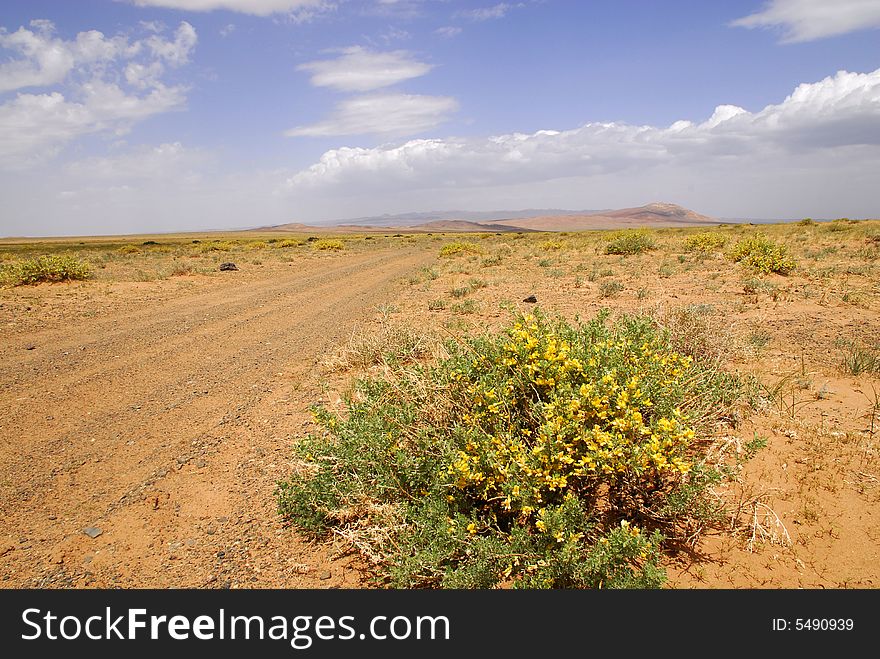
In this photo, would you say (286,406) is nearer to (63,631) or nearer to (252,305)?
(63,631)

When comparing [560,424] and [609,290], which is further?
[609,290]

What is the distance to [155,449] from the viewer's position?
466cm

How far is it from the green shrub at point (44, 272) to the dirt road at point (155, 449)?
6.17 meters

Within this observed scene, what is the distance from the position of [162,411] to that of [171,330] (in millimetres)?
4479

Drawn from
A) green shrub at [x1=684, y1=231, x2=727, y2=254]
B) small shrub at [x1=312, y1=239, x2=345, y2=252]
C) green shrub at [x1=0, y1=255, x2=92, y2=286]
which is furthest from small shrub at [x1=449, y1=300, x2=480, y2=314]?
small shrub at [x1=312, y1=239, x2=345, y2=252]

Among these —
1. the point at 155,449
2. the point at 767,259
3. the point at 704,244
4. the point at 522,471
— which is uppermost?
the point at 704,244

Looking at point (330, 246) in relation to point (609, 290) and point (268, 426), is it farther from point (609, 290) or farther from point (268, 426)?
point (268, 426)

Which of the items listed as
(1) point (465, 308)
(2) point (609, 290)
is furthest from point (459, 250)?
(1) point (465, 308)

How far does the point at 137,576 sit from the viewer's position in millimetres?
2996

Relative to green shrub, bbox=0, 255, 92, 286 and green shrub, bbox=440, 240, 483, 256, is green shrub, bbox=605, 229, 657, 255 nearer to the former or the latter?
green shrub, bbox=440, 240, 483, 256

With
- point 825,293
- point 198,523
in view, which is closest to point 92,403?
point 198,523

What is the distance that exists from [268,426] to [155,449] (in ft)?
3.48

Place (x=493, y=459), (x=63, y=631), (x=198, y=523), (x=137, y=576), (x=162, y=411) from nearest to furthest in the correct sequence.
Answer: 1. (x=63, y=631)
2. (x=493, y=459)
3. (x=137, y=576)
4. (x=198, y=523)
5. (x=162, y=411)

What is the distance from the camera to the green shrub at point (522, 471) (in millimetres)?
2525
